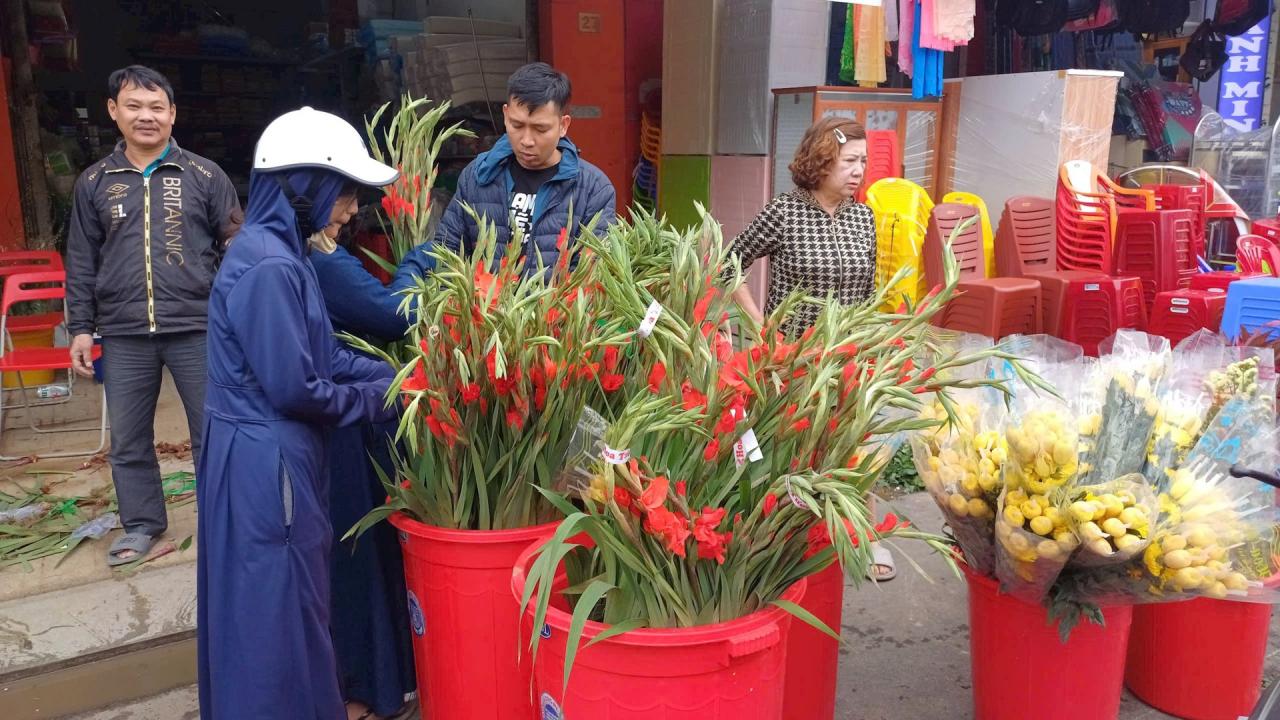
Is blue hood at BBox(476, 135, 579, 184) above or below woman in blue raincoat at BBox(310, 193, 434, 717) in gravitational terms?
above

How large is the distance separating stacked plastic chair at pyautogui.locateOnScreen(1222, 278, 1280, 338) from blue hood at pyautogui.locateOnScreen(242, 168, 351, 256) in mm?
3575

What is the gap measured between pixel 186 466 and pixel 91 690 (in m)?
1.68

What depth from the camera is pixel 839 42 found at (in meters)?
5.62

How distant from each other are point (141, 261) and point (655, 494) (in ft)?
7.51

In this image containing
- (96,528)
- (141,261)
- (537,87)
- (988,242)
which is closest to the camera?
(537,87)

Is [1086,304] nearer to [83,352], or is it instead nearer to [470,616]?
[470,616]

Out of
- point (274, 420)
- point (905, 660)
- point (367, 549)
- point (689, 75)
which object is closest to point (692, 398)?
point (274, 420)

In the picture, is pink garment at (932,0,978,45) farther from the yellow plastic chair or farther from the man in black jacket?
the man in black jacket

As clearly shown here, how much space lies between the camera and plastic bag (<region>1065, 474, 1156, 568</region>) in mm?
1790

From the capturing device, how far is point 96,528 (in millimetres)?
3393

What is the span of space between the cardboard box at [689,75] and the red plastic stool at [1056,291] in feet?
7.34

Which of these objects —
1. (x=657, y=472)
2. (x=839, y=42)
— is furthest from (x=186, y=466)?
(x=839, y=42)

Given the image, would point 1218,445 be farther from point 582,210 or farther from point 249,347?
point 249,347

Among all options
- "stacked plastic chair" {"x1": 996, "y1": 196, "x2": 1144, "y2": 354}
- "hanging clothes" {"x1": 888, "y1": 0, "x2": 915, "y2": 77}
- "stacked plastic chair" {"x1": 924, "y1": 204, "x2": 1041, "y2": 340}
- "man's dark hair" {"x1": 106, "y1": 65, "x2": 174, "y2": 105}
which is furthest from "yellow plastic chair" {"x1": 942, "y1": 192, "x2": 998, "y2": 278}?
"man's dark hair" {"x1": 106, "y1": 65, "x2": 174, "y2": 105}
